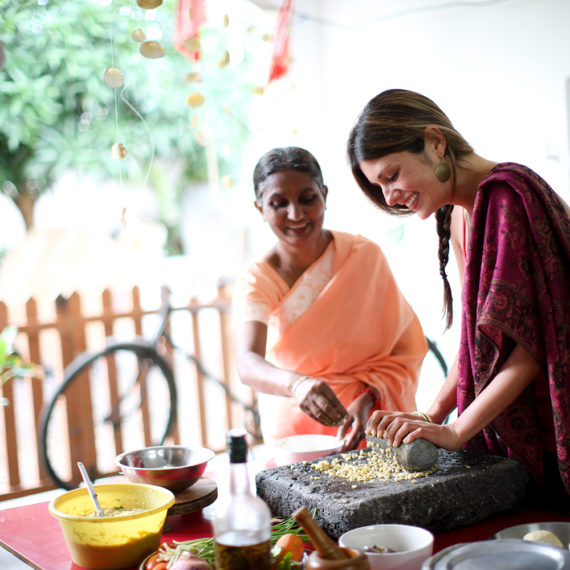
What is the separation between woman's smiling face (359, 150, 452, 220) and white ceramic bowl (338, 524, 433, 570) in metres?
0.71

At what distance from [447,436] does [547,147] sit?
2.14 m

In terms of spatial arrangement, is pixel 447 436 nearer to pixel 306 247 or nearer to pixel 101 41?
pixel 306 247

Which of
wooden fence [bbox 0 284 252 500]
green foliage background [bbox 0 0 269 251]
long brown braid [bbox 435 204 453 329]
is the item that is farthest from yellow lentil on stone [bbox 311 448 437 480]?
green foliage background [bbox 0 0 269 251]

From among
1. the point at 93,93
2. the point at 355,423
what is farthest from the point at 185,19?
the point at 93,93

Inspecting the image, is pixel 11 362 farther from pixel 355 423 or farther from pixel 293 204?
pixel 355 423

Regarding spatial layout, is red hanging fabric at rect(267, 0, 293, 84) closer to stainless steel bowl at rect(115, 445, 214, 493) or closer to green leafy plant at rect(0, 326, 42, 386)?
green leafy plant at rect(0, 326, 42, 386)

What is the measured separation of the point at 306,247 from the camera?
2285 millimetres

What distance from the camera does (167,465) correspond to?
1.55 meters

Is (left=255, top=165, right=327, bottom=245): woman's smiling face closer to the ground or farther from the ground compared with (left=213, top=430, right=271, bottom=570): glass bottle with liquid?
farther from the ground

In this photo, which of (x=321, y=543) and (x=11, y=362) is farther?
(x=11, y=362)

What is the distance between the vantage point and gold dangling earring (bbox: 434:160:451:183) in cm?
152

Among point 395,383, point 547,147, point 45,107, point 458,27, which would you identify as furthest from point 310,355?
point 45,107

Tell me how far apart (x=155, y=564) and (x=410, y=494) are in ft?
1.48

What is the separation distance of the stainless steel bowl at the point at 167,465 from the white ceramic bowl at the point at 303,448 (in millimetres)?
189
